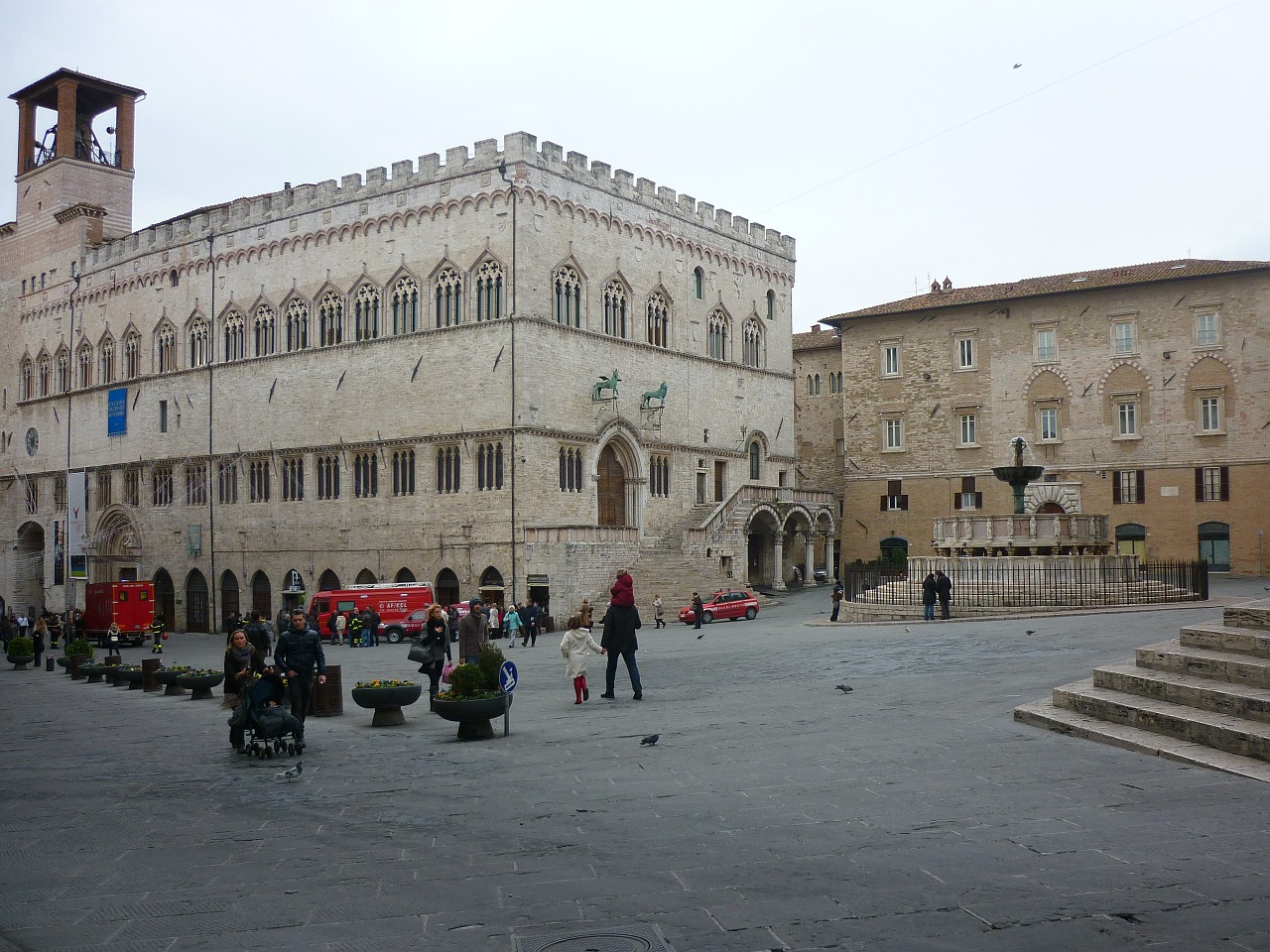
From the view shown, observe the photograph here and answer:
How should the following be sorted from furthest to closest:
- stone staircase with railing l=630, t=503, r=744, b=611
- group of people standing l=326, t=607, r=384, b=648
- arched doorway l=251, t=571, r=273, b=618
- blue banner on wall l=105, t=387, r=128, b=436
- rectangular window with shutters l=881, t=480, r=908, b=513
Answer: blue banner on wall l=105, t=387, r=128, b=436 → rectangular window with shutters l=881, t=480, r=908, b=513 → arched doorway l=251, t=571, r=273, b=618 → stone staircase with railing l=630, t=503, r=744, b=611 → group of people standing l=326, t=607, r=384, b=648

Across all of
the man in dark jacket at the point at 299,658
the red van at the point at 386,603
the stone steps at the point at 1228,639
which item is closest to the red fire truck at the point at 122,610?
the red van at the point at 386,603

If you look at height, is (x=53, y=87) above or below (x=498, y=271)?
above

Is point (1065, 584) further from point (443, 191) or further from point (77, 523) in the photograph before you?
point (77, 523)

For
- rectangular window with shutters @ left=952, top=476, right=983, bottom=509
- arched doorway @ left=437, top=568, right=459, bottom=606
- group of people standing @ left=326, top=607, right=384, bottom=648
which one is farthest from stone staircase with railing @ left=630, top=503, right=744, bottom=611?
rectangular window with shutters @ left=952, top=476, right=983, bottom=509

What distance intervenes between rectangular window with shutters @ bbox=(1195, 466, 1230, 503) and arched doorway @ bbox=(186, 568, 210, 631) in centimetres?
4022

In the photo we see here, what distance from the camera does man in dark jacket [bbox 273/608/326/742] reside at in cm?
1330

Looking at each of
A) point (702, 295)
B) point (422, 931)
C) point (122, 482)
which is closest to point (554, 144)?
point (702, 295)

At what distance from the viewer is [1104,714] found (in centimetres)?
1173

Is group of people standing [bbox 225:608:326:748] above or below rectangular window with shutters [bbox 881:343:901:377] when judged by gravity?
below

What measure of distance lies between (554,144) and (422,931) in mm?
37628

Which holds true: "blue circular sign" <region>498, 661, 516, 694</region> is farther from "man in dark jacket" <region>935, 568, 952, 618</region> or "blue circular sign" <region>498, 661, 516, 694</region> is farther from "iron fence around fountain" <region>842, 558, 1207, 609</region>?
"iron fence around fountain" <region>842, 558, 1207, 609</region>

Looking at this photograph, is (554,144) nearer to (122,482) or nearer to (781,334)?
(781,334)

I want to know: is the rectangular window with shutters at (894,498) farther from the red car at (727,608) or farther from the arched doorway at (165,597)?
the arched doorway at (165,597)

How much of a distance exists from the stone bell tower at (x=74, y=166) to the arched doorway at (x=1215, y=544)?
50.4 metres
